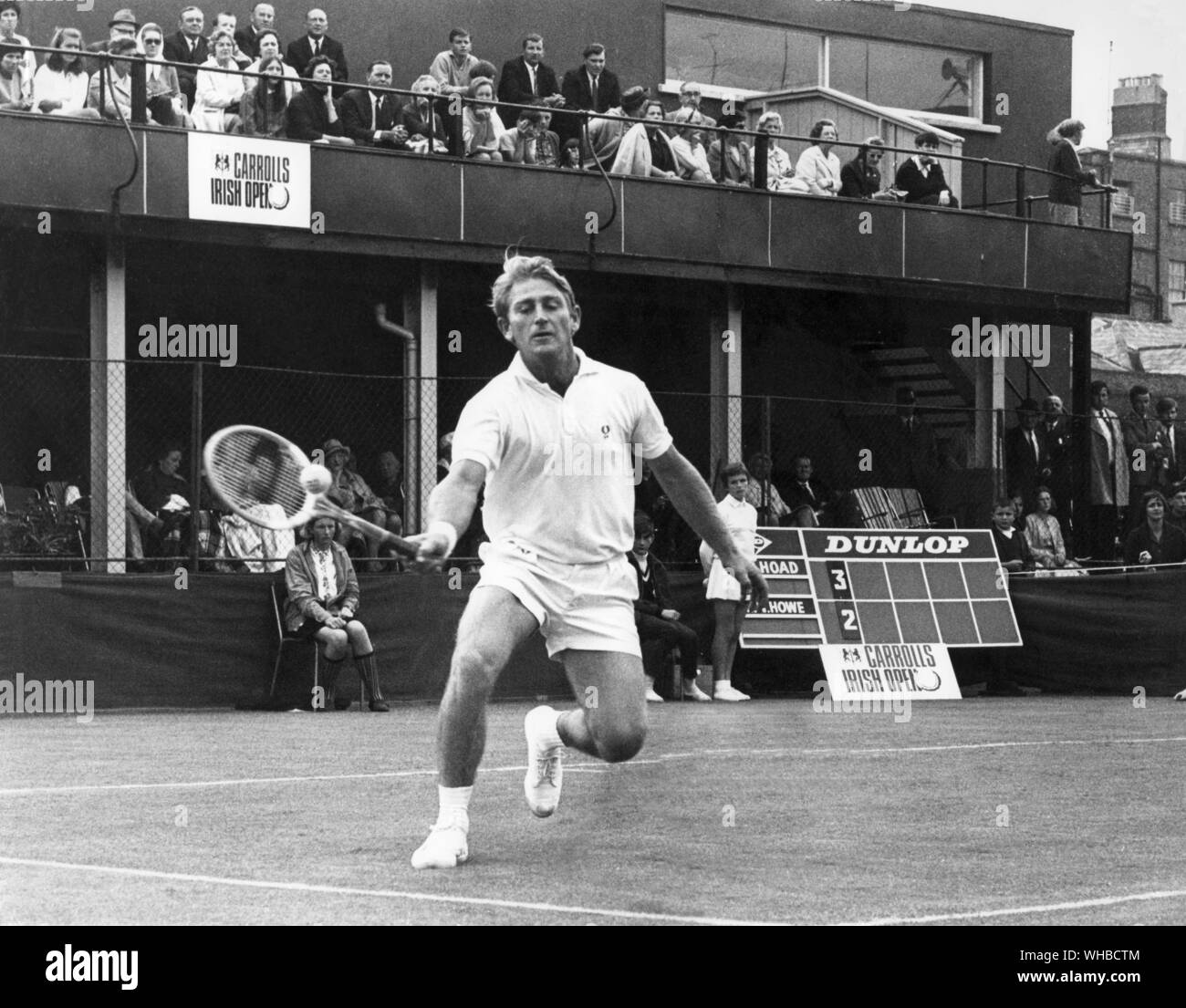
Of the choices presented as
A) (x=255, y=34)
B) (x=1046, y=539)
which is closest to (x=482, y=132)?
(x=255, y=34)

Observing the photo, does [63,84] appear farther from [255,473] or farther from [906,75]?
[906,75]

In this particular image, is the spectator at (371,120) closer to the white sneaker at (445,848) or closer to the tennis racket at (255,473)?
the tennis racket at (255,473)

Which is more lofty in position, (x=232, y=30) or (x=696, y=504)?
(x=232, y=30)

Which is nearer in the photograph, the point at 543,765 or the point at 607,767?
the point at 543,765

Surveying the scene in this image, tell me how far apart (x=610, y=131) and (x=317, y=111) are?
3.64 meters

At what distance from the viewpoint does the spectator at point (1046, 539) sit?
23203 mm

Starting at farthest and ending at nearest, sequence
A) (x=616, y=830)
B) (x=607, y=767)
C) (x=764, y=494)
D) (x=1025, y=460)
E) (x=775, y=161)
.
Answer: (x=775, y=161)
(x=1025, y=460)
(x=764, y=494)
(x=607, y=767)
(x=616, y=830)

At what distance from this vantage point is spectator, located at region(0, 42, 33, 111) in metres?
20.0

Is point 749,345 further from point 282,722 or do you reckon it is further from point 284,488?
point 284,488

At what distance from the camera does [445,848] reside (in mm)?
8000

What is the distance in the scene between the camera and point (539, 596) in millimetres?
8227

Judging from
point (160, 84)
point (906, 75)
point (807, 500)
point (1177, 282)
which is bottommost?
point (807, 500)

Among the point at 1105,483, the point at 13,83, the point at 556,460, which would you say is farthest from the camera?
the point at 1105,483

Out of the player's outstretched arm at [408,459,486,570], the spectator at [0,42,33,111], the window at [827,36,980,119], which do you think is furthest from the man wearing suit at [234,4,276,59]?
the player's outstretched arm at [408,459,486,570]
